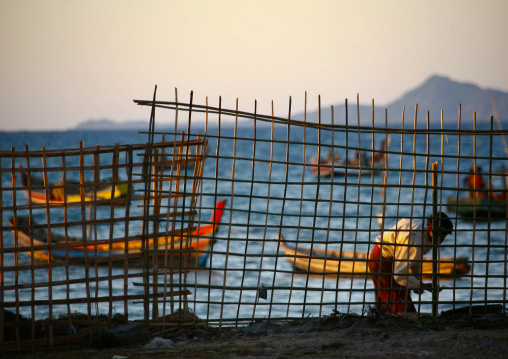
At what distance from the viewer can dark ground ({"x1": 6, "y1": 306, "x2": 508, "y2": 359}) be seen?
3.81 metres

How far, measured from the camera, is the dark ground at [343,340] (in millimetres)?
3812

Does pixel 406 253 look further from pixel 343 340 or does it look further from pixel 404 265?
pixel 343 340

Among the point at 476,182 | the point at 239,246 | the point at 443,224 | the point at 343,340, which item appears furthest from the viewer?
the point at 239,246

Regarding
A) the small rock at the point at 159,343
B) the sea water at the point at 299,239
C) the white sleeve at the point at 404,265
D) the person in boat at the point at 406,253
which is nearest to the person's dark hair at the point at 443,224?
the person in boat at the point at 406,253

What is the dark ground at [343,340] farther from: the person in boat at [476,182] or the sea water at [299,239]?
the person in boat at [476,182]

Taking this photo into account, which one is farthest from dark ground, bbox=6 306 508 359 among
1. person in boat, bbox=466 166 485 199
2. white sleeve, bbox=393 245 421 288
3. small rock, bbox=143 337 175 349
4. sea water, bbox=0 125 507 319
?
person in boat, bbox=466 166 485 199

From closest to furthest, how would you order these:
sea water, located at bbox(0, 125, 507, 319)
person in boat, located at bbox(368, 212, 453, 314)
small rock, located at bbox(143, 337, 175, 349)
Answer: small rock, located at bbox(143, 337, 175, 349) < sea water, located at bbox(0, 125, 507, 319) < person in boat, located at bbox(368, 212, 453, 314)

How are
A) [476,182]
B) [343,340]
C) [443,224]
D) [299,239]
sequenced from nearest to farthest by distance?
[343,340], [443,224], [476,182], [299,239]

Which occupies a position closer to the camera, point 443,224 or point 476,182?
point 443,224

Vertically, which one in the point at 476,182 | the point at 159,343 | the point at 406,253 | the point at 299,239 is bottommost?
the point at 299,239

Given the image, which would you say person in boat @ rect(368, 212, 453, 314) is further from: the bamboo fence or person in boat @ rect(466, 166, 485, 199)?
person in boat @ rect(466, 166, 485, 199)

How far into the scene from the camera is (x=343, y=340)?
4.14 metres

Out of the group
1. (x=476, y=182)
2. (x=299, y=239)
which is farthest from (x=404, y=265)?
(x=299, y=239)

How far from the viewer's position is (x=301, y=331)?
453 centimetres
